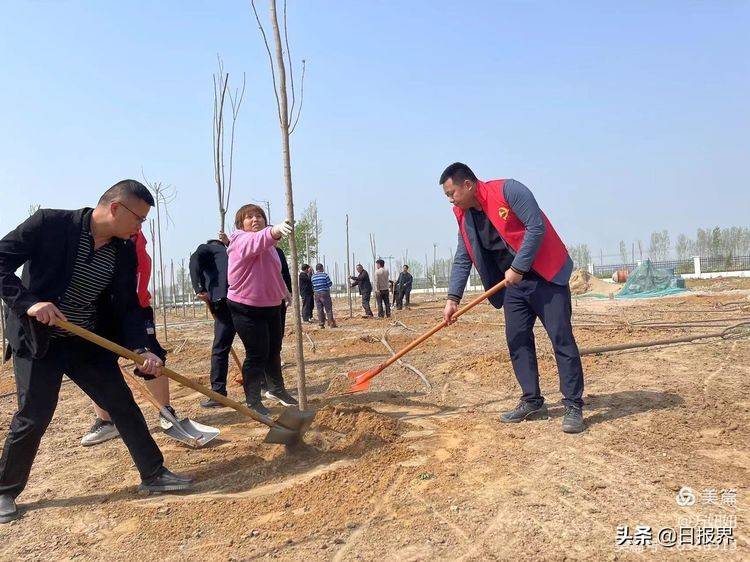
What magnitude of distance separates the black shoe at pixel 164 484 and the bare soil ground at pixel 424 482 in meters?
0.07

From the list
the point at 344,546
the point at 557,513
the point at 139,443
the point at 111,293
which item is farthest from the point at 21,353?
the point at 557,513

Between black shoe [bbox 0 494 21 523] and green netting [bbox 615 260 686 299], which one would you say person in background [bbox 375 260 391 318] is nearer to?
green netting [bbox 615 260 686 299]

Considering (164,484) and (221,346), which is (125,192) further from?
(221,346)

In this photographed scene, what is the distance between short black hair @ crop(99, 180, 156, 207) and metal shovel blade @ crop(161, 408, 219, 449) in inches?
65.0

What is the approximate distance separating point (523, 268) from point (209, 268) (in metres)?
2.92

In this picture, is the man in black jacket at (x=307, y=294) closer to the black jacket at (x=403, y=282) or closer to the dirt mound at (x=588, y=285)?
the black jacket at (x=403, y=282)

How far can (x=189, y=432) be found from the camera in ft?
12.3

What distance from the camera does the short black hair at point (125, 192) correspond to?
2768mm

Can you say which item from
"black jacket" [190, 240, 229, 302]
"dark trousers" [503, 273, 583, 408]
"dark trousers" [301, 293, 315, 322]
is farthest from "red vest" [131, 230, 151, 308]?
"dark trousers" [301, 293, 315, 322]

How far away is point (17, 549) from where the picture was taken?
2.42 m


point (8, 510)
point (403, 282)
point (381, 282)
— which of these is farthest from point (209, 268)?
point (403, 282)

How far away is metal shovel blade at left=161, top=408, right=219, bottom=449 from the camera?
3615mm

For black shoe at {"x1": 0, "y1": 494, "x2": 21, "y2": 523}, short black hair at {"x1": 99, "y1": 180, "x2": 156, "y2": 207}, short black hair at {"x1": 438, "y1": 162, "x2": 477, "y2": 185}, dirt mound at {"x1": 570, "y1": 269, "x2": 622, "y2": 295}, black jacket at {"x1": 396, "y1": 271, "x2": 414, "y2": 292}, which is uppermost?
short black hair at {"x1": 438, "y1": 162, "x2": 477, "y2": 185}

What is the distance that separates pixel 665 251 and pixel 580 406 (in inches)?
2741
